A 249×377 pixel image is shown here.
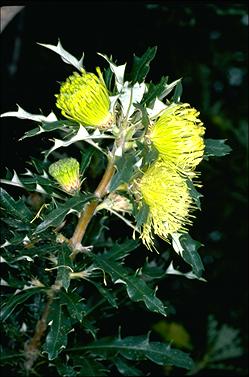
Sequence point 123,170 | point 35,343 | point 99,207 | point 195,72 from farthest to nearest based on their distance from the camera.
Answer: point 195,72, point 35,343, point 99,207, point 123,170

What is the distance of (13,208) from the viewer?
1248 mm

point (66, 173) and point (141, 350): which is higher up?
point (66, 173)

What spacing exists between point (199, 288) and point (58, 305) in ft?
4.29

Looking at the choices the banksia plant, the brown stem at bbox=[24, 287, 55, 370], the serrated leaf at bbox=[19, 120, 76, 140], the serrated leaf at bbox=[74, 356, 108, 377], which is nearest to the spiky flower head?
the banksia plant

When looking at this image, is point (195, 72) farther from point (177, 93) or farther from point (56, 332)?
point (56, 332)

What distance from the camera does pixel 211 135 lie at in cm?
256

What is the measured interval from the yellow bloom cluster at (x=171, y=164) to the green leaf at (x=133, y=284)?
0.38 ft

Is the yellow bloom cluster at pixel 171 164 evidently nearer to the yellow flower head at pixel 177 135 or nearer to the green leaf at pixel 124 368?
the yellow flower head at pixel 177 135

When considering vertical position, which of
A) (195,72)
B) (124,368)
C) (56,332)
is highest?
(195,72)

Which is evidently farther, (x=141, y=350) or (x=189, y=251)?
(x=141, y=350)

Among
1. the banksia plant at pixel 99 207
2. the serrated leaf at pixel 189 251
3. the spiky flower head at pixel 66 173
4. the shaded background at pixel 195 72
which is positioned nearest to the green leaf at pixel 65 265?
the banksia plant at pixel 99 207

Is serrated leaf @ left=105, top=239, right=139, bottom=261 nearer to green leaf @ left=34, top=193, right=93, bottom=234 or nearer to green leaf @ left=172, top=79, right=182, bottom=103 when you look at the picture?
green leaf @ left=34, top=193, right=93, bottom=234

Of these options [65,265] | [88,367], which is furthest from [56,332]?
[88,367]

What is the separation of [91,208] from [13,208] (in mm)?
174
